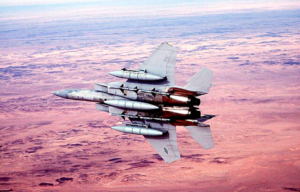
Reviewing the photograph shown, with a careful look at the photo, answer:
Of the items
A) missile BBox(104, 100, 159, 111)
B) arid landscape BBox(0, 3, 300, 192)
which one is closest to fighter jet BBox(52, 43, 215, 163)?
missile BBox(104, 100, 159, 111)

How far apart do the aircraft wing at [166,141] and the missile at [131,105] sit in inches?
56.0

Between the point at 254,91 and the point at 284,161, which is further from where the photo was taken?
the point at 254,91

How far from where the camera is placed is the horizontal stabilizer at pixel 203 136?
25.0 meters

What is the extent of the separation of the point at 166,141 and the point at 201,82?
5194 millimetres

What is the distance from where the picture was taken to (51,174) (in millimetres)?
61969

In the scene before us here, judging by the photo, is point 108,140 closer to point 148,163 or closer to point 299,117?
point 148,163

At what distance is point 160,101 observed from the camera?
2506cm

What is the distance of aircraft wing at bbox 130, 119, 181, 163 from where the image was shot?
2583 cm

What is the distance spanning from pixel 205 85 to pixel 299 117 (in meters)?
65.4

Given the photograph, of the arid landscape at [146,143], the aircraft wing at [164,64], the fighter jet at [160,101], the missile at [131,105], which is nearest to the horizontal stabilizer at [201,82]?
the fighter jet at [160,101]

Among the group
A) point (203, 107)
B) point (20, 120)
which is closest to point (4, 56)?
point (20, 120)

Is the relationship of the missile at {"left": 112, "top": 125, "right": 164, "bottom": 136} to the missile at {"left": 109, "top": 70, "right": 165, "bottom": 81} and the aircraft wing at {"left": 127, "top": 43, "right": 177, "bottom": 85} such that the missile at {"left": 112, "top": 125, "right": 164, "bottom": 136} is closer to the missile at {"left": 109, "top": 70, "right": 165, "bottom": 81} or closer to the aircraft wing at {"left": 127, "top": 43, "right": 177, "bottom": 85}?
the aircraft wing at {"left": 127, "top": 43, "right": 177, "bottom": 85}

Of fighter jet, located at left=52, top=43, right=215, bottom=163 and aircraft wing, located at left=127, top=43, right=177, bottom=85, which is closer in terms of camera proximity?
fighter jet, located at left=52, top=43, right=215, bottom=163

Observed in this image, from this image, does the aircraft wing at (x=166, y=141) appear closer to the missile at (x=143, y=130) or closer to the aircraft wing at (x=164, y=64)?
the missile at (x=143, y=130)
